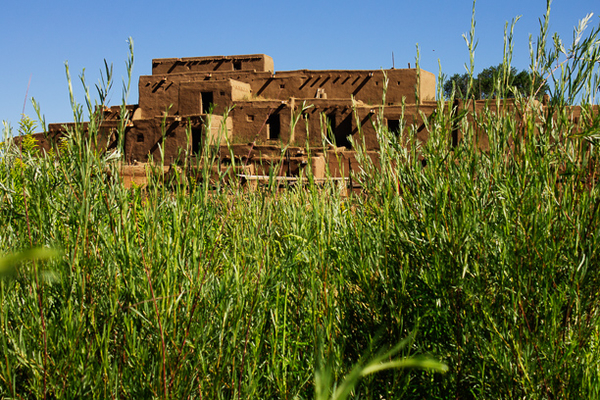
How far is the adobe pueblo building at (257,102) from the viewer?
2178 centimetres

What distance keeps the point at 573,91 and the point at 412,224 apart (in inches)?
38.8

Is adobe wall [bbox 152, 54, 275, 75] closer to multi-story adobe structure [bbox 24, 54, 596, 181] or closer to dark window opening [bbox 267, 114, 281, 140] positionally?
multi-story adobe structure [bbox 24, 54, 596, 181]

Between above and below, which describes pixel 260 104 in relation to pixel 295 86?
below

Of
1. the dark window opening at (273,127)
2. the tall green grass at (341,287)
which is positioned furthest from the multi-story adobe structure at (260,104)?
the tall green grass at (341,287)

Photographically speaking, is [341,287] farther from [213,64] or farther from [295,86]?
[213,64]

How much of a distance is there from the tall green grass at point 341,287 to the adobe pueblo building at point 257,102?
16.8 m

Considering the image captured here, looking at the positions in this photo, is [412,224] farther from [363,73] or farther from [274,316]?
[363,73]

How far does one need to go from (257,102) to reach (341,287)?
2174 centimetres

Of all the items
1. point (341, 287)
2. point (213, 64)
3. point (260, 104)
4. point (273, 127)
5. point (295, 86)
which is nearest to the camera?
point (341, 287)

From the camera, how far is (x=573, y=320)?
2.17 metres

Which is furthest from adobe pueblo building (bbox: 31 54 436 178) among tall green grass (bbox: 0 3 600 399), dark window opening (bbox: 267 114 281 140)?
tall green grass (bbox: 0 3 600 399)

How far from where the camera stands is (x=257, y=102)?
23438 millimetres

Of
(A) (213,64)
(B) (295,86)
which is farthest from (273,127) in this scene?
(A) (213,64)

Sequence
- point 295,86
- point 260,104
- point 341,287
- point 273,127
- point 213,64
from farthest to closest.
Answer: point 213,64
point 295,86
point 273,127
point 260,104
point 341,287
